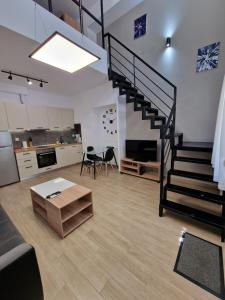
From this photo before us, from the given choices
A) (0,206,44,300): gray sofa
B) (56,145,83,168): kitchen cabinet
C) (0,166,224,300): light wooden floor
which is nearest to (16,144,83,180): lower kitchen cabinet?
(56,145,83,168): kitchen cabinet

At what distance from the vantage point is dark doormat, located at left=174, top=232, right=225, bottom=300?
133cm

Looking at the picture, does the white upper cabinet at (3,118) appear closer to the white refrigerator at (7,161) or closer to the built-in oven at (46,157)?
the white refrigerator at (7,161)

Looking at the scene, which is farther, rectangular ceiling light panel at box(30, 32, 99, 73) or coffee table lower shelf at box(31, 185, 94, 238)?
coffee table lower shelf at box(31, 185, 94, 238)

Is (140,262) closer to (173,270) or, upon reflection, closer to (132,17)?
(173,270)

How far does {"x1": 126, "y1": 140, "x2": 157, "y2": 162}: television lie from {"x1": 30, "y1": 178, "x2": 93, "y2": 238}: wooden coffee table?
219 centimetres

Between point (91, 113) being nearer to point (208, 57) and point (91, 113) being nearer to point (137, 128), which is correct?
point (137, 128)

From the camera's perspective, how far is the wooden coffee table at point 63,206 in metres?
1.93

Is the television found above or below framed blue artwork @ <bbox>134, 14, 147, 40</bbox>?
below

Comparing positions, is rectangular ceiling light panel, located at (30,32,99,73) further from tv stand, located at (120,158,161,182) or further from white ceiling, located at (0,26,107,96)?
tv stand, located at (120,158,161,182)

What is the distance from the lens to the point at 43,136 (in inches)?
198

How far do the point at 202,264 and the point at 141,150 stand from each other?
2794mm

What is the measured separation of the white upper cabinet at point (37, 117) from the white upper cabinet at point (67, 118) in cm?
68

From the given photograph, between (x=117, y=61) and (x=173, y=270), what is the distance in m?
5.11

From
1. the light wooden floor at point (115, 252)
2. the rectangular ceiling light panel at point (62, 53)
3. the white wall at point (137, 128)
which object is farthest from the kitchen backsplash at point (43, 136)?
the rectangular ceiling light panel at point (62, 53)
